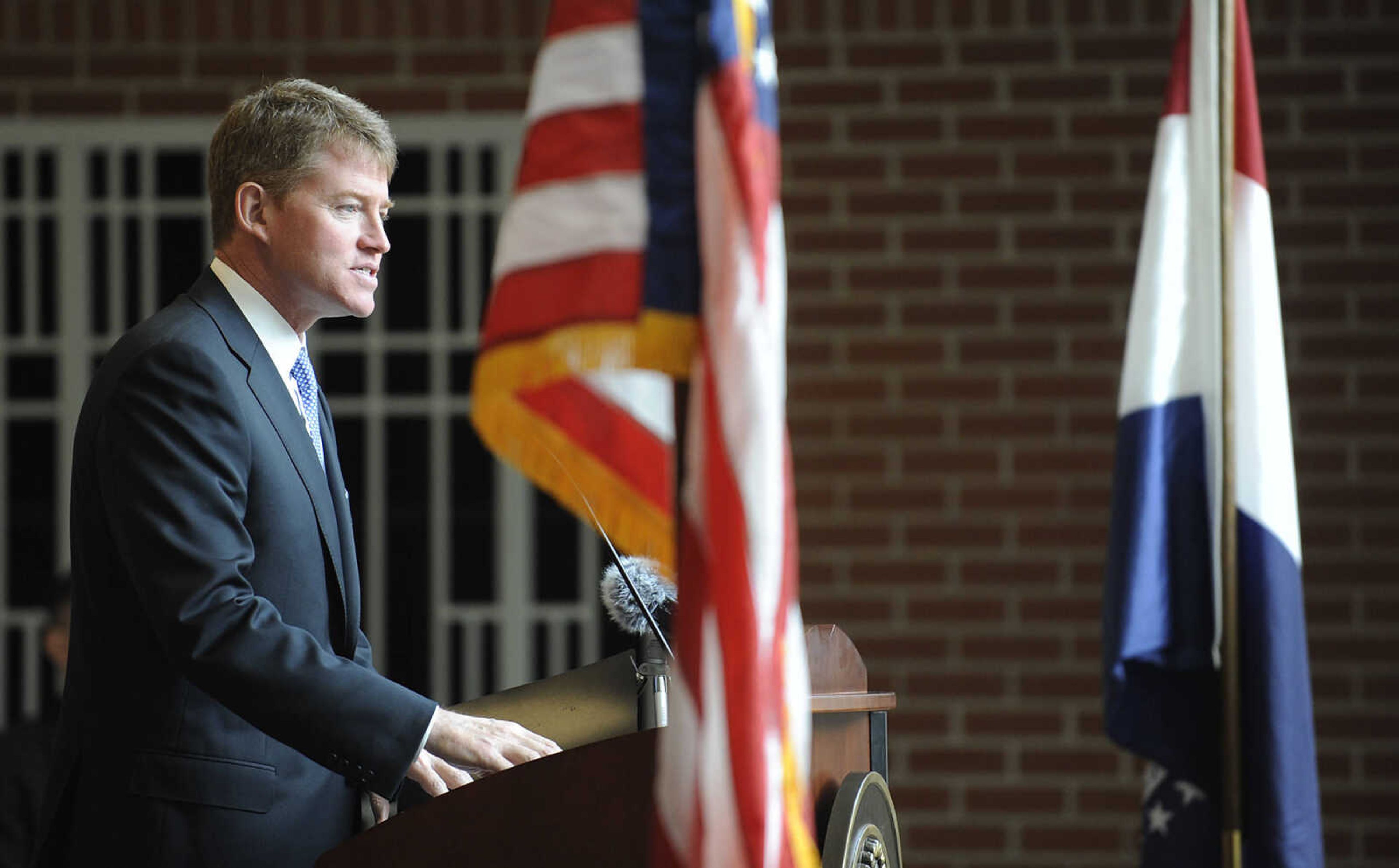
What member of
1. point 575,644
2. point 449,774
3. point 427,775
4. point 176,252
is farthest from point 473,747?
point 176,252

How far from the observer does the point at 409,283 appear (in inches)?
185

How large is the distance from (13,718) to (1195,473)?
370 cm

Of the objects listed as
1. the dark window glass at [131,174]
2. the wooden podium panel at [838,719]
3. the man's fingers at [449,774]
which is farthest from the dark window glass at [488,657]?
the man's fingers at [449,774]

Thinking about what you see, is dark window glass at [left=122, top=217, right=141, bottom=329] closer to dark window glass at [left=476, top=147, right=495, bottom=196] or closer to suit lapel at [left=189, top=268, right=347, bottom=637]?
dark window glass at [left=476, top=147, right=495, bottom=196]

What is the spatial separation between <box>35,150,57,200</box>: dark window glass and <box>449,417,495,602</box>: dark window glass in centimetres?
129

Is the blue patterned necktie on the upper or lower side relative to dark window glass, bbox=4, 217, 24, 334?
lower

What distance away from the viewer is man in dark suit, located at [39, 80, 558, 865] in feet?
6.59

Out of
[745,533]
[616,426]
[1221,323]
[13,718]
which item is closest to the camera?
[745,533]

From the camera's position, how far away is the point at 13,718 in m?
4.81

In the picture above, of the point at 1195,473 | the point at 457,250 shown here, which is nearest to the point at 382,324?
the point at 457,250

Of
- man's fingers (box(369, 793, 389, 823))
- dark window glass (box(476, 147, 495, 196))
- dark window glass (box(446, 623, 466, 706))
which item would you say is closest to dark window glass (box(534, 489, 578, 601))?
dark window glass (box(446, 623, 466, 706))

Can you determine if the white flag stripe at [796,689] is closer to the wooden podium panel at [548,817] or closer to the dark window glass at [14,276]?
the wooden podium panel at [548,817]

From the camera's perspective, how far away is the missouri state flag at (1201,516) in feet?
6.97

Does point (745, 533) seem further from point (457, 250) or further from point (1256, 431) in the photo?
point (457, 250)
